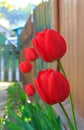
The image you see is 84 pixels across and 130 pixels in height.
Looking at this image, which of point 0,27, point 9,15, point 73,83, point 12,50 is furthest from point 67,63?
point 0,27

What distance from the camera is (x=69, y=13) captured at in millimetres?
2045

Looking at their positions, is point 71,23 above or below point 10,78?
above

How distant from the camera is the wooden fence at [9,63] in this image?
28.8ft

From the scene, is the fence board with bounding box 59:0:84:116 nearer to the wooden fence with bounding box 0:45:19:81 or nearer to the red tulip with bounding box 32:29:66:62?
the red tulip with bounding box 32:29:66:62

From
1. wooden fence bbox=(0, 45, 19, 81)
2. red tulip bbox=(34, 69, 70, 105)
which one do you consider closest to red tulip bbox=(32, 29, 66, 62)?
red tulip bbox=(34, 69, 70, 105)

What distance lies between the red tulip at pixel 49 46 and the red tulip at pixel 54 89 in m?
0.05

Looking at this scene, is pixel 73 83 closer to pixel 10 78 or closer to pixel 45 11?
pixel 45 11

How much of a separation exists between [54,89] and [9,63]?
8120mm

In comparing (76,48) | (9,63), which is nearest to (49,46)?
(76,48)

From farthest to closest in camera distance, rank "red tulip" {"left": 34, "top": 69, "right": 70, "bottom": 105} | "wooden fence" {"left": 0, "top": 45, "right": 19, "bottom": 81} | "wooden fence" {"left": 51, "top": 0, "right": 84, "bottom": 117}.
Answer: "wooden fence" {"left": 0, "top": 45, "right": 19, "bottom": 81} → "wooden fence" {"left": 51, "top": 0, "right": 84, "bottom": 117} → "red tulip" {"left": 34, "top": 69, "right": 70, "bottom": 105}

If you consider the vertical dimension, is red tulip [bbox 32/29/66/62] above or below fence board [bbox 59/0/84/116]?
above

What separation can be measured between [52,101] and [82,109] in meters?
0.84

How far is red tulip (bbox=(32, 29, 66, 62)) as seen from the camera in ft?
3.14

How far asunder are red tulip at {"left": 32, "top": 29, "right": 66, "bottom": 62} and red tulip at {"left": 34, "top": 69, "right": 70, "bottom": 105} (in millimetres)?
48
